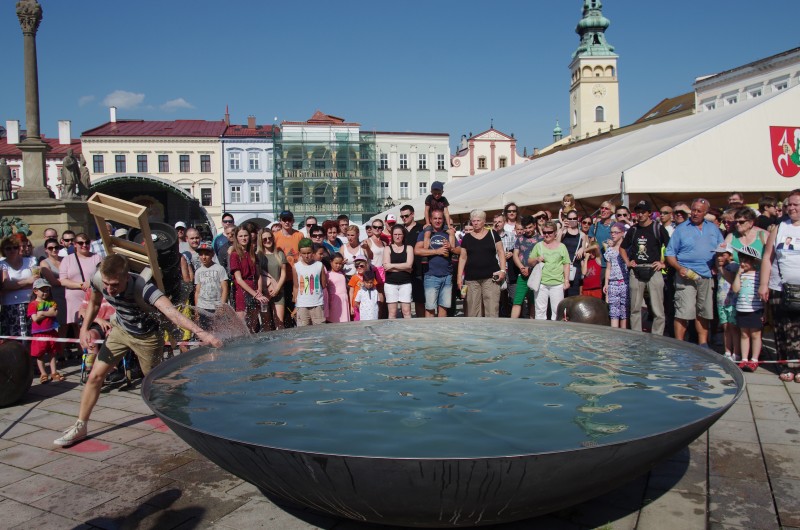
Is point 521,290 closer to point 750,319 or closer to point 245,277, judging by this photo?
point 750,319

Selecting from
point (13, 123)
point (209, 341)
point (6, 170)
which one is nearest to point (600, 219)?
point (209, 341)

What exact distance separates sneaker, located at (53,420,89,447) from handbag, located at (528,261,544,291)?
6173mm

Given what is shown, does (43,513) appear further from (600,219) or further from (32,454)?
(600,219)

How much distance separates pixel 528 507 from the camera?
9.62 feet

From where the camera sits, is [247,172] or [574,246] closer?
[574,246]

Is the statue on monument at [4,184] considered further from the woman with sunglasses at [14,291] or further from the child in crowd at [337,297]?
the child in crowd at [337,297]

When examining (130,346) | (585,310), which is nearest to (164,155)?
(585,310)

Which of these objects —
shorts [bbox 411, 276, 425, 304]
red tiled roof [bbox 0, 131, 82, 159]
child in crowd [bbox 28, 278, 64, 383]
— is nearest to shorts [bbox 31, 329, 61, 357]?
child in crowd [bbox 28, 278, 64, 383]

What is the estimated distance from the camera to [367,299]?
9297mm

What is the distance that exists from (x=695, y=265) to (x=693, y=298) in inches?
16.8

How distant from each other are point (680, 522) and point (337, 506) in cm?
190

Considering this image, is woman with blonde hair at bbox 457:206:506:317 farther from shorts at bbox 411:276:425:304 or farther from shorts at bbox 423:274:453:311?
shorts at bbox 411:276:425:304

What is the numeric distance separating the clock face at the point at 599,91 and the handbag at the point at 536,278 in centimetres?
9051

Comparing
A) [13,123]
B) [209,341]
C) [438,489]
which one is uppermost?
[13,123]
